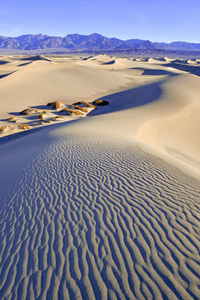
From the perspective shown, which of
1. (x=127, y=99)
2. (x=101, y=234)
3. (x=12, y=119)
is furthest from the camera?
(x=127, y=99)

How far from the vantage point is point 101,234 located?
3832mm

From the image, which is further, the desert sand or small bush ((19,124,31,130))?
small bush ((19,124,31,130))

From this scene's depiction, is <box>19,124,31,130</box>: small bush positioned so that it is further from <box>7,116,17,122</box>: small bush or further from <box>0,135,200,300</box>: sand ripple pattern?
<box>0,135,200,300</box>: sand ripple pattern

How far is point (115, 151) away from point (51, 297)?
546cm

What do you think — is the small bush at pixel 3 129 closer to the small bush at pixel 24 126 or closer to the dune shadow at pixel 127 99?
the small bush at pixel 24 126

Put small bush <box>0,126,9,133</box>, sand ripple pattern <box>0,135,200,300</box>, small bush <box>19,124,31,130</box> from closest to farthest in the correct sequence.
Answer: sand ripple pattern <box>0,135,200,300</box> < small bush <box>0,126,9,133</box> < small bush <box>19,124,31,130</box>

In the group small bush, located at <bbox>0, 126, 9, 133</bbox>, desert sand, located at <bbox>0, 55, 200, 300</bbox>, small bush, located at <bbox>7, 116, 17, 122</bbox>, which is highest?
desert sand, located at <bbox>0, 55, 200, 300</bbox>

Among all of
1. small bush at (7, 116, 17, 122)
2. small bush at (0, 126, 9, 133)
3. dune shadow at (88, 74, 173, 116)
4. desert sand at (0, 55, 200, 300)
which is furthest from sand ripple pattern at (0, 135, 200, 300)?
dune shadow at (88, 74, 173, 116)

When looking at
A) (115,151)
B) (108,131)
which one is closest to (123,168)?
(115,151)

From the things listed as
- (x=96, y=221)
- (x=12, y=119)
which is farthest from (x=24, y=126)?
(x=96, y=221)

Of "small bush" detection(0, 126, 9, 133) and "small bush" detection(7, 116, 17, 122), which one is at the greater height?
"small bush" detection(0, 126, 9, 133)

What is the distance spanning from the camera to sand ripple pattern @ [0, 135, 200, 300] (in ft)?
9.73

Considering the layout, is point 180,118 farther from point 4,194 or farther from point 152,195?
point 4,194

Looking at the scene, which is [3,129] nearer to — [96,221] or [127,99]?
[96,221]
